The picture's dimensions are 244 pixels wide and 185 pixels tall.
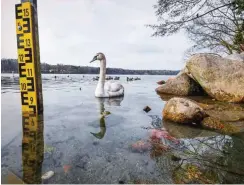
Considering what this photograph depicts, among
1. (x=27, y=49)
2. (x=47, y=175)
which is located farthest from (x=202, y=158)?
(x=27, y=49)

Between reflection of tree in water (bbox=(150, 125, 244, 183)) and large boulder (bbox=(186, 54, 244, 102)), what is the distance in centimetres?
563

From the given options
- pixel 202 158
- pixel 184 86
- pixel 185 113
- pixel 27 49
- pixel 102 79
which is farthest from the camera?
pixel 184 86

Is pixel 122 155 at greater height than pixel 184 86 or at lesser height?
lesser

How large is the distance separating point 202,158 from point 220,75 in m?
7.34

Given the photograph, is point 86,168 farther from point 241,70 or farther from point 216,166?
point 241,70

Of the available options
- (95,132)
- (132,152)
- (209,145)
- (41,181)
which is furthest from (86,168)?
(209,145)

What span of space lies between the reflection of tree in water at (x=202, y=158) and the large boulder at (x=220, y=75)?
563 cm

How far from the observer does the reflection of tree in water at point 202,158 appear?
2.32 metres

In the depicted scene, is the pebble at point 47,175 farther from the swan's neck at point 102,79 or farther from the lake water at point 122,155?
the swan's neck at point 102,79

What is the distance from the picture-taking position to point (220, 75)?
9.11 m

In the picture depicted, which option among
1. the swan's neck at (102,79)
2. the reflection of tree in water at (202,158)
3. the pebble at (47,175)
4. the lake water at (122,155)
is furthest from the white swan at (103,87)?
the pebble at (47,175)

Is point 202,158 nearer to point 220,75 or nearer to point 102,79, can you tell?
point 102,79

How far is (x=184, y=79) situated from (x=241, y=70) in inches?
143

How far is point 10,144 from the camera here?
10.2 ft
